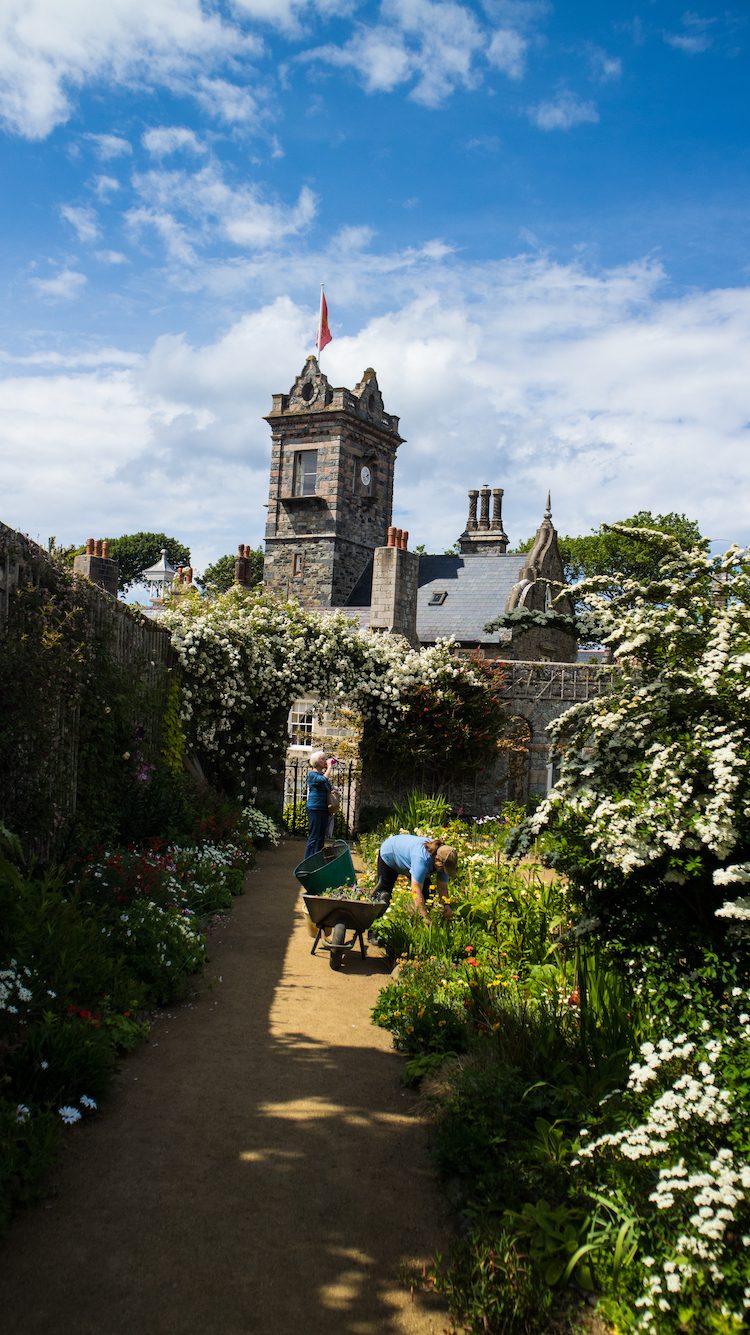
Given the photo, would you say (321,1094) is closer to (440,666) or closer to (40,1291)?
(40,1291)

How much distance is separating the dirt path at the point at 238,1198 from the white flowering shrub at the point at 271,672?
6409mm

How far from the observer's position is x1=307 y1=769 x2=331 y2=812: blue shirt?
10805mm

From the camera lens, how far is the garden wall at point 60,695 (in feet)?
19.5

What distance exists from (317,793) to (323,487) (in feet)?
67.7

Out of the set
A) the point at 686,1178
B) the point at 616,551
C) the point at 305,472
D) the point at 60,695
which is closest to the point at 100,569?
the point at 60,695

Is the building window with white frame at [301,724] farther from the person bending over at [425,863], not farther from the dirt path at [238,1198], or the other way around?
the dirt path at [238,1198]

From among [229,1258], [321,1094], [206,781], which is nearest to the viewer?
[229,1258]

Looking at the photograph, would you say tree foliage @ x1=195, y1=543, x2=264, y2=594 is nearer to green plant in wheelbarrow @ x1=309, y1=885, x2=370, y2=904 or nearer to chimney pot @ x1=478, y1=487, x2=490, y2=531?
chimney pot @ x1=478, y1=487, x2=490, y2=531

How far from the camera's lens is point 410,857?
7457 millimetres

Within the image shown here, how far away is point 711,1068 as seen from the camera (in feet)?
11.3

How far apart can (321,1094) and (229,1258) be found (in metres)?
1.53

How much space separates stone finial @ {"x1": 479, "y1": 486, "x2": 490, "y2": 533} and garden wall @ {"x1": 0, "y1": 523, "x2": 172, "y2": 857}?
97.2 ft

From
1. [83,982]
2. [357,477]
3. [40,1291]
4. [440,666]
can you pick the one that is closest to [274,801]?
[440,666]

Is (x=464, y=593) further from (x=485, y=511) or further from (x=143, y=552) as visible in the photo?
(x=143, y=552)
